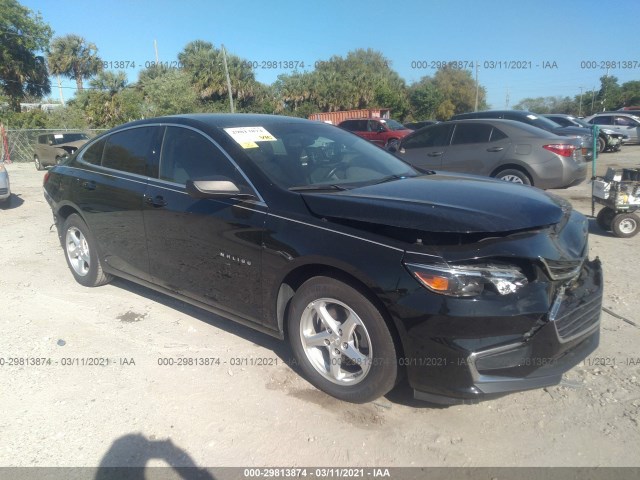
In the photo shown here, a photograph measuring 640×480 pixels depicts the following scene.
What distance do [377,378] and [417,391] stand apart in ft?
0.78

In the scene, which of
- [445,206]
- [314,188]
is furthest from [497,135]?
[445,206]

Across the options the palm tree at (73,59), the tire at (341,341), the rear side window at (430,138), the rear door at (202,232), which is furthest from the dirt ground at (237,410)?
the palm tree at (73,59)

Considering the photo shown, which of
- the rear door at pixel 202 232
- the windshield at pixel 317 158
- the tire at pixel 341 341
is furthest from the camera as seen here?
the windshield at pixel 317 158

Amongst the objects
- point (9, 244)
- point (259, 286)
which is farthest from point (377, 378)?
point (9, 244)

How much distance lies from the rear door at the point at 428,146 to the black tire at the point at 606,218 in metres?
3.14

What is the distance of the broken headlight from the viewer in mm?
2541

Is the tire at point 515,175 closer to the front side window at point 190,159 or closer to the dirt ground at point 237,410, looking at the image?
the dirt ground at point 237,410

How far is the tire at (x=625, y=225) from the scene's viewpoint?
6688 mm

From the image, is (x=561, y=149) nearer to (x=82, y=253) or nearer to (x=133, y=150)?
(x=133, y=150)

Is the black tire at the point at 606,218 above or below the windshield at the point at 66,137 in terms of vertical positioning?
below

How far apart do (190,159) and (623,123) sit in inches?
978

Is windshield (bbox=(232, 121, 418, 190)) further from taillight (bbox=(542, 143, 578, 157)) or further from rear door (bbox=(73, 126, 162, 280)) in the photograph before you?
taillight (bbox=(542, 143, 578, 157))

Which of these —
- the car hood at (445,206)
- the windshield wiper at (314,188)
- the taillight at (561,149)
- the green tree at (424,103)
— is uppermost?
the green tree at (424,103)

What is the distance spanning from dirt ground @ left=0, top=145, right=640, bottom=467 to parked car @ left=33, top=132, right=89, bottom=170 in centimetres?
1667
